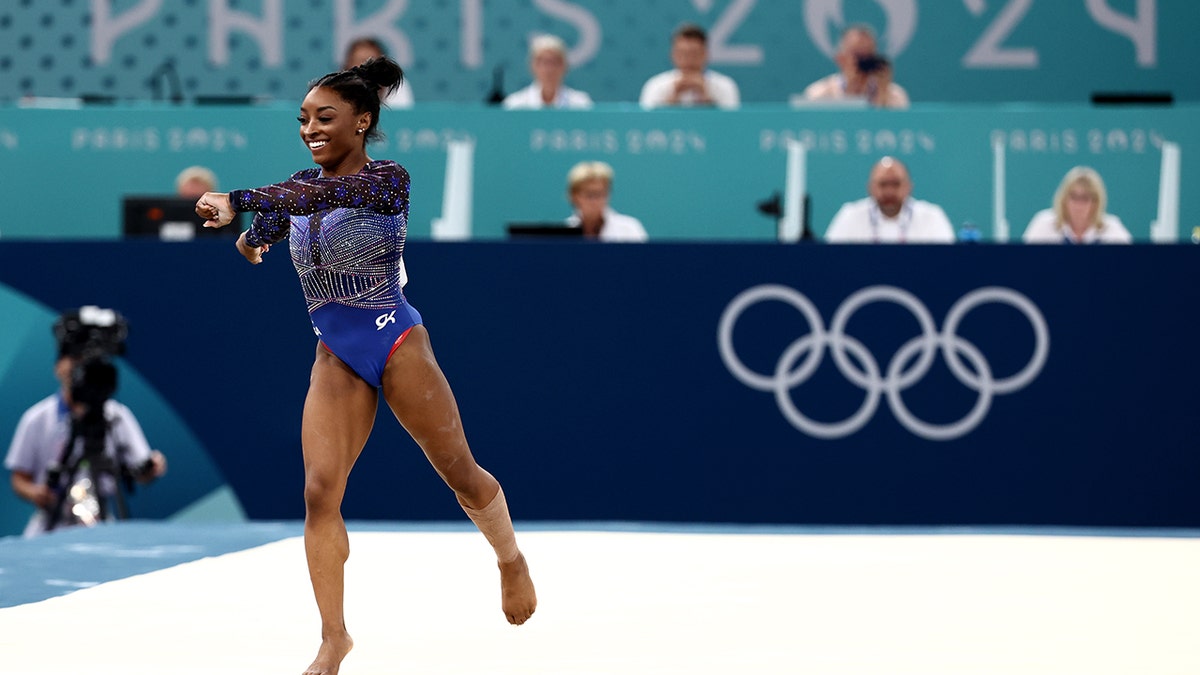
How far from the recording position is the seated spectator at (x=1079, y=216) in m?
9.00

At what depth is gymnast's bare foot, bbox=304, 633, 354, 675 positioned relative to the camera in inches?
147

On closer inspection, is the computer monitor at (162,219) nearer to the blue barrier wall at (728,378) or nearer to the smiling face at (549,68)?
the blue barrier wall at (728,378)

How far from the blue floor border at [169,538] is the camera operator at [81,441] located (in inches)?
10.2

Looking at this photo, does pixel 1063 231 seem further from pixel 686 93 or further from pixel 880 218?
pixel 686 93

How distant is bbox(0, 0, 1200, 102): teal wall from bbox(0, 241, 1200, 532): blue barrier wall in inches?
206

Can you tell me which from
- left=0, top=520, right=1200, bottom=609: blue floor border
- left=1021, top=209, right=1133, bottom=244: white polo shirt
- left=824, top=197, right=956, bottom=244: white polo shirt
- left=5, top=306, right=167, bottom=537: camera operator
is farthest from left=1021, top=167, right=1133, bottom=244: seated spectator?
left=5, top=306, right=167, bottom=537: camera operator

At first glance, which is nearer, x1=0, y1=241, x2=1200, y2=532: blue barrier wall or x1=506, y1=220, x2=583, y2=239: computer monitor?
x1=0, y1=241, x2=1200, y2=532: blue barrier wall

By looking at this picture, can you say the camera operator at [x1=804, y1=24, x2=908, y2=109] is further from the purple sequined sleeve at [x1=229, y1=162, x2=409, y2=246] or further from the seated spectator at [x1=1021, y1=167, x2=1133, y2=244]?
the purple sequined sleeve at [x1=229, y1=162, x2=409, y2=246]

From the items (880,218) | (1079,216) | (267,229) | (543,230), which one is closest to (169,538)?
(543,230)

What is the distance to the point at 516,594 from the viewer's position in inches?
172

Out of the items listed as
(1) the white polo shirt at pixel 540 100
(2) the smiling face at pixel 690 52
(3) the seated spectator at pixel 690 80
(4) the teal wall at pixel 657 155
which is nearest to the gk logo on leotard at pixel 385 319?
(4) the teal wall at pixel 657 155

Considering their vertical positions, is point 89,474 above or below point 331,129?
below

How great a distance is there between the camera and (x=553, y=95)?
1038cm

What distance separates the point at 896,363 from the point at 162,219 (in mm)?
4035
